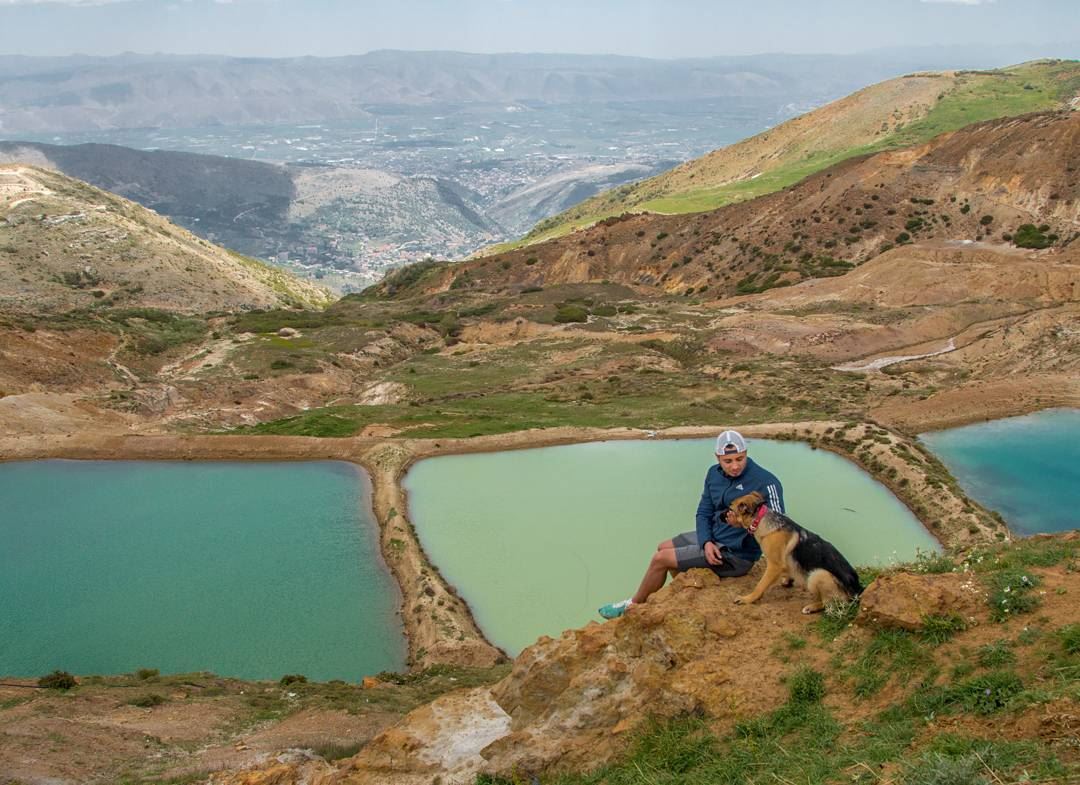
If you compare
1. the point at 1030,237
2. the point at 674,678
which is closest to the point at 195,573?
the point at 674,678

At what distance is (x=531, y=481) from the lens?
28.0 m

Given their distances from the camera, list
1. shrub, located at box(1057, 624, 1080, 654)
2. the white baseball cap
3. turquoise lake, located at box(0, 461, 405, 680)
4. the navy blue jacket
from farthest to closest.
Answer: turquoise lake, located at box(0, 461, 405, 680), the navy blue jacket, the white baseball cap, shrub, located at box(1057, 624, 1080, 654)

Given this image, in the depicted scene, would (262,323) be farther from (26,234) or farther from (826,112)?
(826,112)

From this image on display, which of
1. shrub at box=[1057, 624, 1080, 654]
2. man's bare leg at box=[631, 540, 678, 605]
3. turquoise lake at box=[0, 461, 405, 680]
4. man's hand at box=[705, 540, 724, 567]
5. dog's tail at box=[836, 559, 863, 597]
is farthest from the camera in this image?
turquoise lake at box=[0, 461, 405, 680]

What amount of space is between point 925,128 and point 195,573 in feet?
343

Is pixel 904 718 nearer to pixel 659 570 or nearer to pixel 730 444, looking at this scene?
pixel 730 444

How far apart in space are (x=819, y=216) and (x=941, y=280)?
19457mm

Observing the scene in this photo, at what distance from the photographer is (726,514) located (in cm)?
1071

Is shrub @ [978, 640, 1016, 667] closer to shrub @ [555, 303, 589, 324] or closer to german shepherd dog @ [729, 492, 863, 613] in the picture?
german shepherd dog @ [729, 492, 863, 613]

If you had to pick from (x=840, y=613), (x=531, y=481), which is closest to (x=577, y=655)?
(x=840, y=613)

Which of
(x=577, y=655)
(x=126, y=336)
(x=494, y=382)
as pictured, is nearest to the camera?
(x=577, y=655)

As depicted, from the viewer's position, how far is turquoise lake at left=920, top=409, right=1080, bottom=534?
2377cm

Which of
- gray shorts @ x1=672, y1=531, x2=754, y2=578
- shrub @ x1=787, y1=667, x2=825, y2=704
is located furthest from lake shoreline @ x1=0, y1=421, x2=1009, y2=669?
shrub @ x1=787, y1=667, x2=825, y2=704

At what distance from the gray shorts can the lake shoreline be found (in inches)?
339
